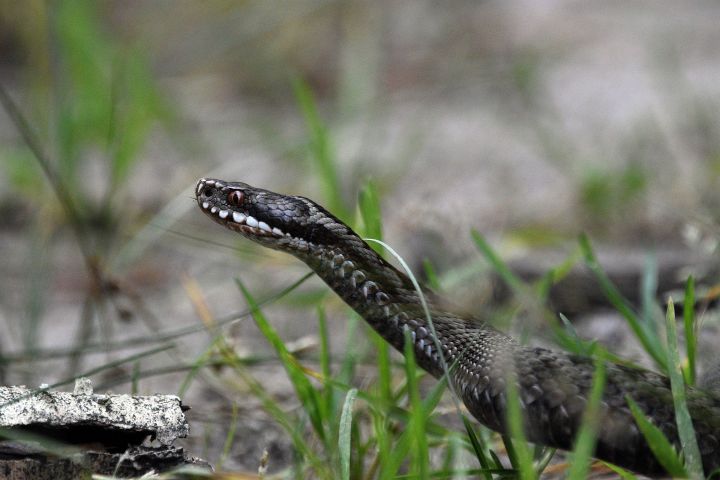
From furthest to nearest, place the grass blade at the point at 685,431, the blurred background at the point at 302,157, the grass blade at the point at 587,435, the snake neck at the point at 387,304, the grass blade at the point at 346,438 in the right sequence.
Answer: the blurred background at the point at 302,157
the snake neck at the point at 387,304
the grass blade at the point at 346,438
the grass blade at the point at 685,431
the grass blade at the point at 587,435

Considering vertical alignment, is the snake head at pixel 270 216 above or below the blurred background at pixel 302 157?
below

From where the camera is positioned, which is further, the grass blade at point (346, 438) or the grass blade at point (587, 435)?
the grass blade at point (346, 438)

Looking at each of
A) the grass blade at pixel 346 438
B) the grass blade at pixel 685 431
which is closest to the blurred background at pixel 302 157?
the grass blade at pixel 346 438

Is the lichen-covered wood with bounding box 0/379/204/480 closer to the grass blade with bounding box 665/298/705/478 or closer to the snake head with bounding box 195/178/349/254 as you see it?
the snake head with bounding box 195/178/349/254

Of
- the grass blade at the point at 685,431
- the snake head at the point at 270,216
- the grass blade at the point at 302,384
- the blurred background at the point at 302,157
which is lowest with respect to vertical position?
the grass blade at the point at 685,431

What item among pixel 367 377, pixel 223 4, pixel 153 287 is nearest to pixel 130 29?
pixel 223 4

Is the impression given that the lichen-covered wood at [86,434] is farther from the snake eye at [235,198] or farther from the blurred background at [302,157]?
the snake eye at [235,198]

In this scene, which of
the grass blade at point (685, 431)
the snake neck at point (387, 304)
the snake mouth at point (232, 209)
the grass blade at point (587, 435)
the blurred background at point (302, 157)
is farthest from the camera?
the blurred background at point (302, 157)

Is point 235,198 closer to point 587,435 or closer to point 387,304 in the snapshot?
point 387,304
